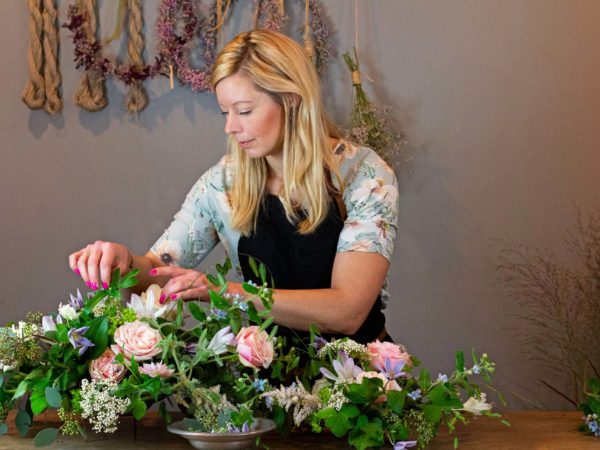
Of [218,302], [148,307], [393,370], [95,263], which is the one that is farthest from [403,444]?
[95,263]

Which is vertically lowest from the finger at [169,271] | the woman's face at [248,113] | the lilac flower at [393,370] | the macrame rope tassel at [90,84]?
the lilac flower at [393,370]

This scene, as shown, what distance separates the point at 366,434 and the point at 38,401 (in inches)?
23.2

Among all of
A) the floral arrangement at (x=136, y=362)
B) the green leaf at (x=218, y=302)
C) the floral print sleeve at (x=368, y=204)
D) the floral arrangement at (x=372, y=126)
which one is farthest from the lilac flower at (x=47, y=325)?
the floral arrangement at (x=372, y=126)

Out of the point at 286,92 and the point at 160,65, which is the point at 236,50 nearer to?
the point at 286,92

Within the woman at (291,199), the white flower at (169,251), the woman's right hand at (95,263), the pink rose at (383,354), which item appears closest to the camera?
the pink rose at (383,354)

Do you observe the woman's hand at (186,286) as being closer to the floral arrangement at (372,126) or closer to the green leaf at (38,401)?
the green leaf at (38,401)

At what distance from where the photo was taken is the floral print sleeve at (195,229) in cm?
251

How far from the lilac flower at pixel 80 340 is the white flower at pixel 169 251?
841mm

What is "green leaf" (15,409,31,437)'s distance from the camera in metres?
1.69

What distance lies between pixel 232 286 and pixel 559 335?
2.24 m

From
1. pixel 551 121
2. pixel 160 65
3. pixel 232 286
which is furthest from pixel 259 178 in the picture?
pixel 551 121

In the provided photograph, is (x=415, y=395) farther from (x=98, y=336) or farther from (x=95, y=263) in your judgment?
(x=95, y=263)

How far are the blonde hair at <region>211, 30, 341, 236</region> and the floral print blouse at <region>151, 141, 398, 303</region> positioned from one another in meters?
0.07

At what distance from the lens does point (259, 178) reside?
246cm
